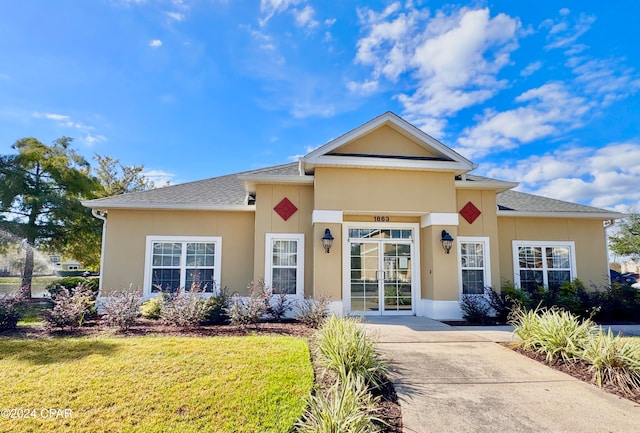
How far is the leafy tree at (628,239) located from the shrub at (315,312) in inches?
1400

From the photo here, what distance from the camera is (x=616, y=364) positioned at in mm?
5102

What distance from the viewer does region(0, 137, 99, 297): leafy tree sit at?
1534 centimetres

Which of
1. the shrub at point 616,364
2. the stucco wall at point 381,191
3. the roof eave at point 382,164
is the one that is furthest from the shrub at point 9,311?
the shrub at point 616,364

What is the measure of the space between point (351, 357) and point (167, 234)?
8.20m

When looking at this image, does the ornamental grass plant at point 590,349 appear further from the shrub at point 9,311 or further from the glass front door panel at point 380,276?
the shrub at point 9,311

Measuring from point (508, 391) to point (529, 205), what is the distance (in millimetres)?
9631

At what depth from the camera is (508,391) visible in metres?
4.75

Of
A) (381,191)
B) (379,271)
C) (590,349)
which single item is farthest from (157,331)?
(590,349)

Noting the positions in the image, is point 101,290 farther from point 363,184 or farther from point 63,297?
point 363,184

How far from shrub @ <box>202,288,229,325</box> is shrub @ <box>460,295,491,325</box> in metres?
6.86

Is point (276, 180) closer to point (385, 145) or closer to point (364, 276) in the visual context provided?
point (385, 145)

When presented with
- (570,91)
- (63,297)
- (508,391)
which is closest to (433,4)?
(570,91)

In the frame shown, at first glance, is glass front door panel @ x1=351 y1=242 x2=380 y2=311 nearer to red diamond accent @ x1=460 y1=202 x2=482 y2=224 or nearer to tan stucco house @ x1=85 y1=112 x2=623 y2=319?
tan stucco house @ x1=85 y1=112 x2=623 y2=319

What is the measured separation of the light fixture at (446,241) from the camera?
9950mm
